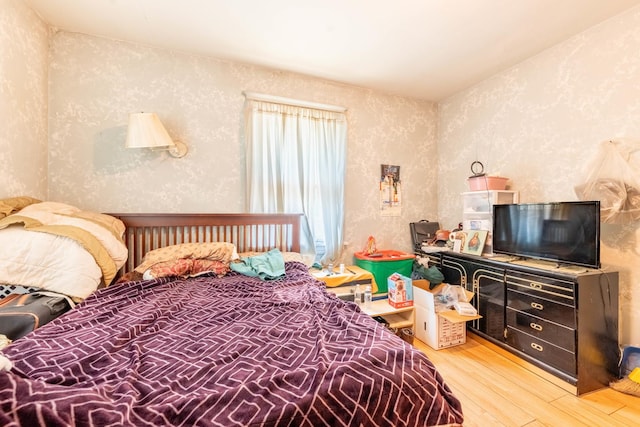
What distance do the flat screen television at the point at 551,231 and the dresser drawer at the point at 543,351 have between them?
1.99 ft

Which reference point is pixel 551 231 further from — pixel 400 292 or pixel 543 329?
pixel 400 292

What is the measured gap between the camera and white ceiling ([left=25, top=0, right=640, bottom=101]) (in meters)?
1.88

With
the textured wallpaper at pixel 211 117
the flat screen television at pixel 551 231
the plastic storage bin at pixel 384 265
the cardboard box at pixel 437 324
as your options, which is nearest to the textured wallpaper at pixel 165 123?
the textured wallpaper at pixel 211 117

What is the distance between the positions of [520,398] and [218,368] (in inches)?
74.5


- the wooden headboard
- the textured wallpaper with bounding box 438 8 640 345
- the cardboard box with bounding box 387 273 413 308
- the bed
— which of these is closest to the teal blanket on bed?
the wooden headboard

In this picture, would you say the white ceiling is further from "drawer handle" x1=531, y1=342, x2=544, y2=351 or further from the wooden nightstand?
"drawer handle" x1=531, y1=342, x2=544, y2=351

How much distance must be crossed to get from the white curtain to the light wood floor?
1519mm

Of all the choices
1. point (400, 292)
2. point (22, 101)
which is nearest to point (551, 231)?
point (400, 292)

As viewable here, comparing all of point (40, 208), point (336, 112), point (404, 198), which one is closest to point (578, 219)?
point (404, 198)

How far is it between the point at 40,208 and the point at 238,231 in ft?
4.41

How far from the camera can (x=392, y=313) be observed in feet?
8.08

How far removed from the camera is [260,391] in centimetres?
82

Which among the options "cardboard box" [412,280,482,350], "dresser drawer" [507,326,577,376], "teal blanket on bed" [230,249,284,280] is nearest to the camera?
"dresser drawer" [507,326,577,376]

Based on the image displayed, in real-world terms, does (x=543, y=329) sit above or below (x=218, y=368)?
A: below
